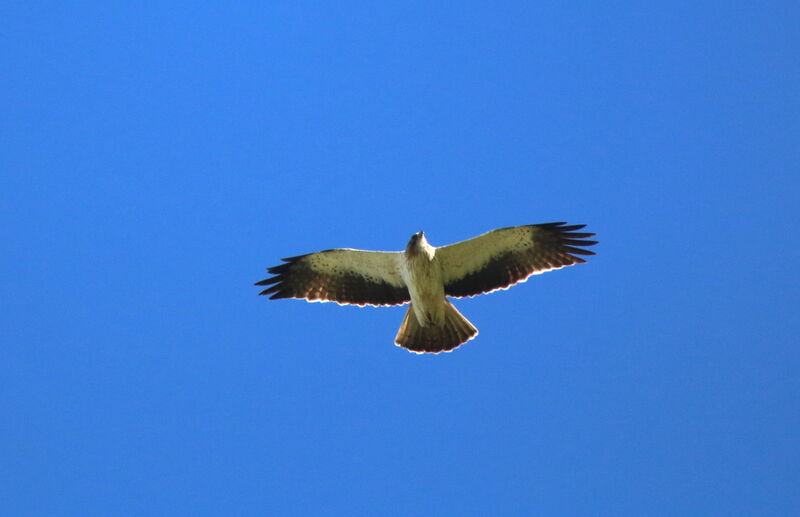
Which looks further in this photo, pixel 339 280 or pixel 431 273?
pixel 339 280

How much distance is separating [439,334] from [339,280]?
1537 millimetres

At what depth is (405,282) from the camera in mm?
13508

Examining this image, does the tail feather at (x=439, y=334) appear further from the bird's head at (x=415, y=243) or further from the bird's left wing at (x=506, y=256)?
the bird's head at (x=415, y=243)

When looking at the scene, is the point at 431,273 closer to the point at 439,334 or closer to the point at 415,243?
the point at 415,243

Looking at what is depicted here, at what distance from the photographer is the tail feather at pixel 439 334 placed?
13.6m

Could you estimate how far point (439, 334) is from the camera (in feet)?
44.8

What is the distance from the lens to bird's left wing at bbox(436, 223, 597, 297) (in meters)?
13.4

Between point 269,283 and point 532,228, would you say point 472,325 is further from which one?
point 269,283

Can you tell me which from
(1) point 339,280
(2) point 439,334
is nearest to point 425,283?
(2) point 439,334

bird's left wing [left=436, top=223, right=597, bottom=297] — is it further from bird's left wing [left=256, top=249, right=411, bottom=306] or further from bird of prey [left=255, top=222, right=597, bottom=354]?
bird's left wing [left=256, top=249, right=411, bottom=306]

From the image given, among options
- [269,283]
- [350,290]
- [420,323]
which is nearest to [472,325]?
[420,323]

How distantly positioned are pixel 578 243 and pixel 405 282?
2.30 meters

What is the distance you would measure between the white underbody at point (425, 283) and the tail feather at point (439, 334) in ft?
0.29

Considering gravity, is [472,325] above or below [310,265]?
below
